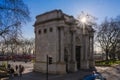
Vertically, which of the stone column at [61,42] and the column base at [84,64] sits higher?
the stone column at [61,42]

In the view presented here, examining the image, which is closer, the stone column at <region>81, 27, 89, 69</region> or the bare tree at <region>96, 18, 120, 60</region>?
the stone column at <region>81, 27, 89, 69</region>

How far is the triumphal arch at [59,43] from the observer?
28578mm

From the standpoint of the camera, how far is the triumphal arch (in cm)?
2858

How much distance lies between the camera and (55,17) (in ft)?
96.5

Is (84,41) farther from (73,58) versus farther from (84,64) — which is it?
(73,58)

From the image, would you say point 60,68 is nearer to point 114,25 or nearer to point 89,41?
point 89,41

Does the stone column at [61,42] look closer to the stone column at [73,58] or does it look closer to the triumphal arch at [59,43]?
the triumphal arch at [59,43]

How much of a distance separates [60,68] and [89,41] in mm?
14177

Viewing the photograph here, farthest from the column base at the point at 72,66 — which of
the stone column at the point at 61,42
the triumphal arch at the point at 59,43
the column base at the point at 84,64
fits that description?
the column base at the point at 84,64

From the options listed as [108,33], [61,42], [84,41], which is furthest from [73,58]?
[108,33]

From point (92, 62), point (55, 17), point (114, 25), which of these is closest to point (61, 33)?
point (55, 17)

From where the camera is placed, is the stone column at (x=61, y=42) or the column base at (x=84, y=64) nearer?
the stone column at (x=61, y=42)

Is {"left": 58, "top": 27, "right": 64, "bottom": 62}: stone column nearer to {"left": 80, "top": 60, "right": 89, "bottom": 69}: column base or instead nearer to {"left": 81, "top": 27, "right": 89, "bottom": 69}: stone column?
{"left": 80, "top": 60, "right": 89, "bottom": 69}: column base

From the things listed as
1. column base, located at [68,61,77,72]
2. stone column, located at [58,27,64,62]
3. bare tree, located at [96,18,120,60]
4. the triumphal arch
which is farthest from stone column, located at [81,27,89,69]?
bare tree, located at [96,18,120,60]
